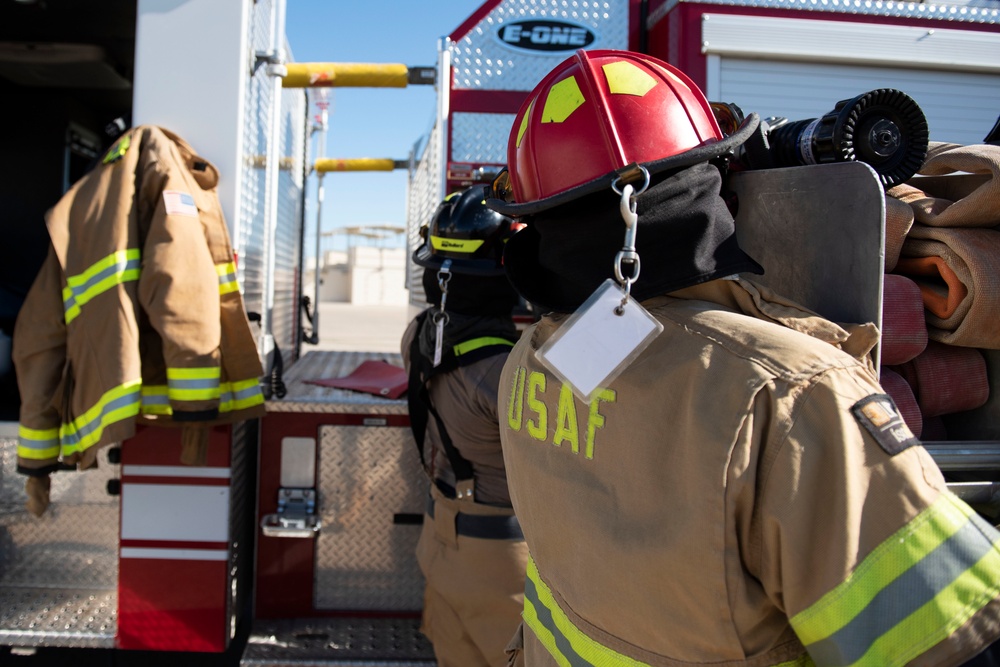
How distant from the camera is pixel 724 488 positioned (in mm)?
874

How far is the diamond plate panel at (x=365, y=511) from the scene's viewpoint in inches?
121

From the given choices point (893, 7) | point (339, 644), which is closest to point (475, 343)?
point (339, 644)

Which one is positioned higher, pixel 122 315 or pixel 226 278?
pixel 226 278

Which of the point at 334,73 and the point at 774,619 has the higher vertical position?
the point at 334,73

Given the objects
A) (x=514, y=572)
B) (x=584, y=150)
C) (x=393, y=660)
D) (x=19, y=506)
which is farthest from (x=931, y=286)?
(x=19, y=506)

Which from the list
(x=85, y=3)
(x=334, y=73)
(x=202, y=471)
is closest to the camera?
(x=202, y=471)

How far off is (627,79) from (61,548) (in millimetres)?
2982

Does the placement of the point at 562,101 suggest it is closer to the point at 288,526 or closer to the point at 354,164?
the point at 288,526

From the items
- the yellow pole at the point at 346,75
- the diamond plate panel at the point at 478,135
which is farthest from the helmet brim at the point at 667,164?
the yellow pole at the point at 346,75

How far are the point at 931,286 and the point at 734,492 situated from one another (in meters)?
0.95

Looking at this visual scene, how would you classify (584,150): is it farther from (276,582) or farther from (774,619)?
(276,582)

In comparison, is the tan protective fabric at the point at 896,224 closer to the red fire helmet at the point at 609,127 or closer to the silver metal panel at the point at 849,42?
the red fire helmet at the point at 609,127

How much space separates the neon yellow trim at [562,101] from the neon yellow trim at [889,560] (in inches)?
29.6

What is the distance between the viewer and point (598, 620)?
109 cm
